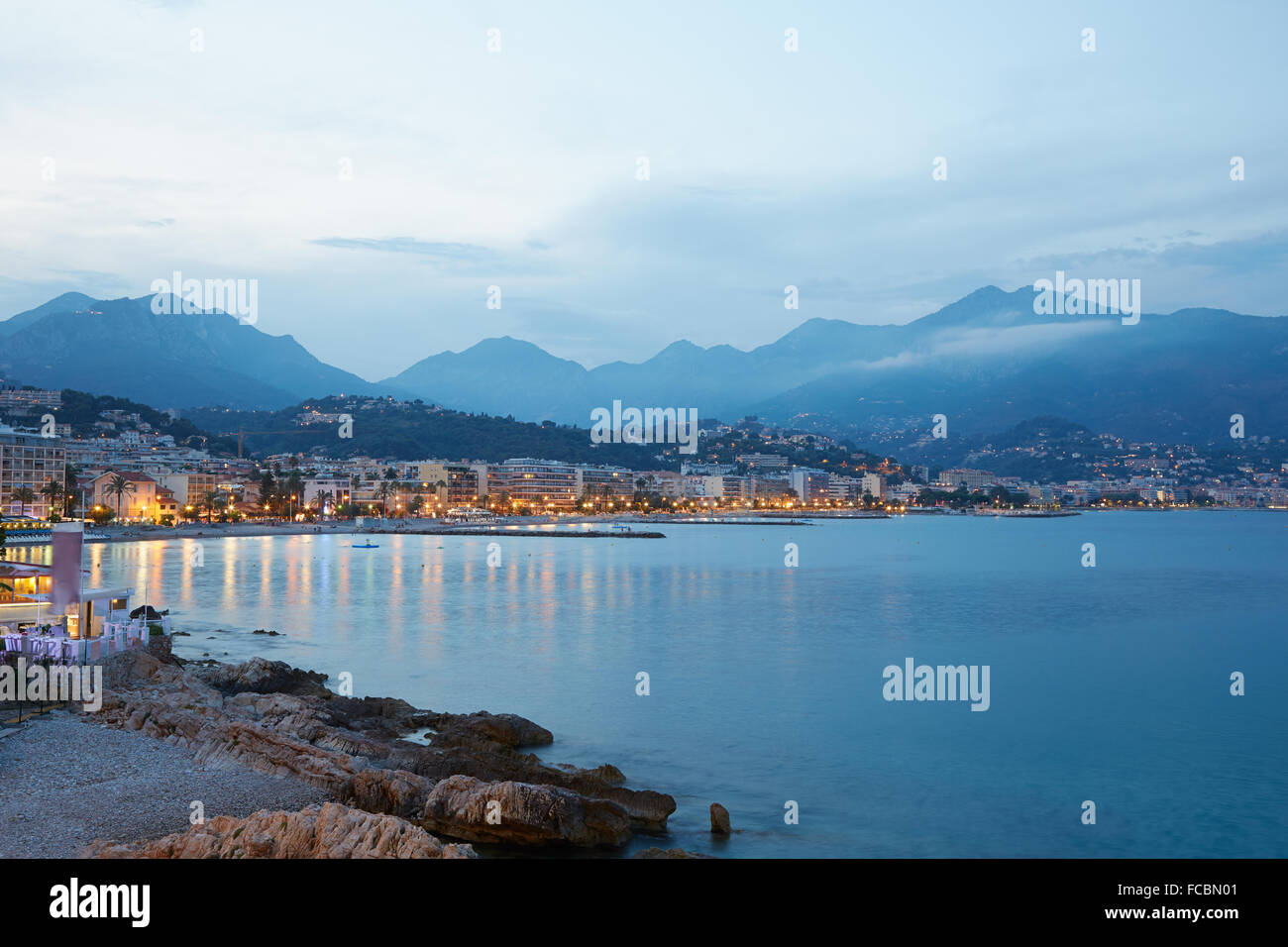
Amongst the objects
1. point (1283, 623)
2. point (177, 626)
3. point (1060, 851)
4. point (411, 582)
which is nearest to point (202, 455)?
point (411, 582)

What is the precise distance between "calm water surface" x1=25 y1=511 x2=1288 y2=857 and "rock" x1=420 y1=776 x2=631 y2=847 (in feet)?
2.89

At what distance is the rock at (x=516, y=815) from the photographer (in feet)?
28.4

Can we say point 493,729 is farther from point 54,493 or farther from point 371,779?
point 54,493

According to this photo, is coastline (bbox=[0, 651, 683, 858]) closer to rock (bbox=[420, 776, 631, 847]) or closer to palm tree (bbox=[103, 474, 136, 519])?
rock (bbox=[420, 776, 631, 847])

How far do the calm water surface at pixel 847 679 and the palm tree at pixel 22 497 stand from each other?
27.0 metres

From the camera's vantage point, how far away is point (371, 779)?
9.20m

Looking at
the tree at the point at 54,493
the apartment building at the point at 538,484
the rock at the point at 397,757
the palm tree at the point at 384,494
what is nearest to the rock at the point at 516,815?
the rock at the point at 397,757

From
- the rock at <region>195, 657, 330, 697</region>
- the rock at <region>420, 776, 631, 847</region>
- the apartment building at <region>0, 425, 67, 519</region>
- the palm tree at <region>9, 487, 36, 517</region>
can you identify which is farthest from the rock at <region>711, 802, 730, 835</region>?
the apartment building at <region>0, 425, 67, 519</region>

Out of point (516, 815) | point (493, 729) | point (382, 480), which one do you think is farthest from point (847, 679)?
point (382, 480)

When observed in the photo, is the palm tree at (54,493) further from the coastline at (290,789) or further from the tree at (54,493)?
the coastline at (290,789)

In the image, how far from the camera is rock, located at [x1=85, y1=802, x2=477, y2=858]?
6.56 m

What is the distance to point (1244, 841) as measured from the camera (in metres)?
10.6
